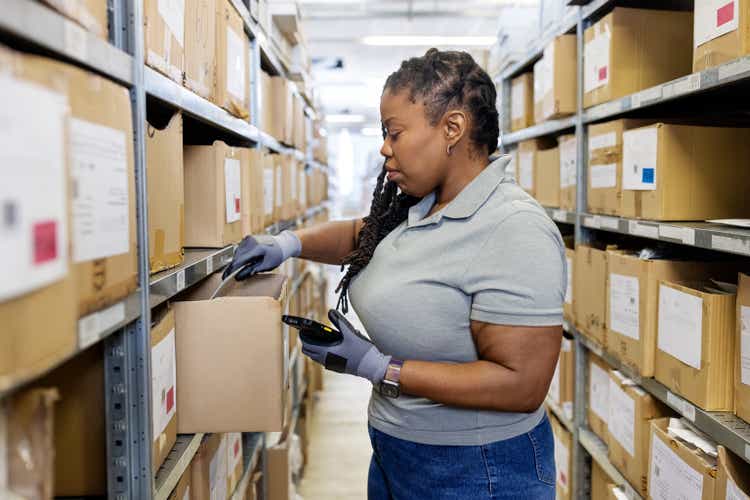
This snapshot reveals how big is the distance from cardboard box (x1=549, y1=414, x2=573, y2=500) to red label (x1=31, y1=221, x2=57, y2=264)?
250cm

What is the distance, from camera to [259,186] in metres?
2.34

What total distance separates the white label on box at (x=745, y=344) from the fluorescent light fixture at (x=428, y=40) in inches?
213

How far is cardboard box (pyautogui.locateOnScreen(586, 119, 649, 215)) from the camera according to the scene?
2.29m

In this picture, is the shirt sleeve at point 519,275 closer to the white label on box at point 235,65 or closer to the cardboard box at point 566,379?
the white label on box at point 235,65

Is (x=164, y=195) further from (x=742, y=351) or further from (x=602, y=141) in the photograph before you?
(x=602, y=141)

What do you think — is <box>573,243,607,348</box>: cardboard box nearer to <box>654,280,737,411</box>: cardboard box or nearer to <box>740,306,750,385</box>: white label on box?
<box>654,280,737,411</box>: cardboard box


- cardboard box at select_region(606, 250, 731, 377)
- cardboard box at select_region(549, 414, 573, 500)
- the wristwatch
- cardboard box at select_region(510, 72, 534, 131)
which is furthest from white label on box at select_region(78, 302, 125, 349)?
cardboard box at select_region(510, 72, 534, 131)

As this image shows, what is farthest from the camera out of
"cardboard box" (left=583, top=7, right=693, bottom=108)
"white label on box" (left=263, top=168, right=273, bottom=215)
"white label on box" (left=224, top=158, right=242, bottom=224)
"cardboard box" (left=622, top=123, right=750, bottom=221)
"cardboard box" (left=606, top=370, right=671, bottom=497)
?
"white label on box" (left=263, top=168, right=273, bottom=215)

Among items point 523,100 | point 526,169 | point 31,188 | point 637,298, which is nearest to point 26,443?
point 31,188

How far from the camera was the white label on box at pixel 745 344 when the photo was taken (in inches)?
61.8

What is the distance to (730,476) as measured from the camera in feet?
5.19

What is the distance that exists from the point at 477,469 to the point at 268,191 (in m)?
1.58

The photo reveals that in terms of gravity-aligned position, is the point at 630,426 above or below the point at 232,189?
below

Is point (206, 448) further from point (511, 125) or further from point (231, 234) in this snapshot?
point (511, 125)
